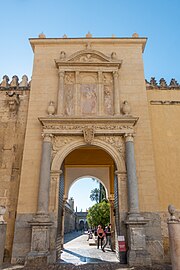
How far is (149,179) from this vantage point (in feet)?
27.1

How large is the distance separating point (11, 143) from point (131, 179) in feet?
16.9

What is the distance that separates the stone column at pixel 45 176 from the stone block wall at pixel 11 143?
1.36 m

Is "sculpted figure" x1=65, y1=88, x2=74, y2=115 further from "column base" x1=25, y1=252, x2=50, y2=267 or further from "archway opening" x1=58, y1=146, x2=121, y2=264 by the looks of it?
"column base" x1=25, y1=252, x2=50, y2=267

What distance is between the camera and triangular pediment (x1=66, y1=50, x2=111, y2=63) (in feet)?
32.8

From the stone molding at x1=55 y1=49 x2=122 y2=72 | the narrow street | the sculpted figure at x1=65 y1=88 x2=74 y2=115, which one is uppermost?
the stone molding at x1=55 y1=49 x2=122 y2=72

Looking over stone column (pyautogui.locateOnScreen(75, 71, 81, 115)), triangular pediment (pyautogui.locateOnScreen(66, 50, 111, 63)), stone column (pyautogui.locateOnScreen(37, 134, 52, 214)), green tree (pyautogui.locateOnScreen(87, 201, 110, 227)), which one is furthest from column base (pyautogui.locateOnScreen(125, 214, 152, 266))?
green tree (pyautogui.locateOnScreen(87, 201, 110, 227))

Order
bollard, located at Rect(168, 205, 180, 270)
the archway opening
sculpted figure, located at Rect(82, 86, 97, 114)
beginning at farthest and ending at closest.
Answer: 1. the archway opening
2. sculpted figure, located at Rect(82, 86, 97, 114)
3. bollard, located at Rect(168, 205, 180, 270)

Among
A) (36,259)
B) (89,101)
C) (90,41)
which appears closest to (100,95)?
(89,101)

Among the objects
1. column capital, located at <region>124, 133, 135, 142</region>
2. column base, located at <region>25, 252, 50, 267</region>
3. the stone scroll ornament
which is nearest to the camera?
column base, located at <region>25, 252, 50, 267</region>

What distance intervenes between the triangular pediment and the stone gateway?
0.15 ft

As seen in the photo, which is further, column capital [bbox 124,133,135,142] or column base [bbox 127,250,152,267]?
column capital [bbox 124,133,135,142]

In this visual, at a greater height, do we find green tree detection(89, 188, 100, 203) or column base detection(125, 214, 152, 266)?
green tree detection(89, 188, 100, 203)

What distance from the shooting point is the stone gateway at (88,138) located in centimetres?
752

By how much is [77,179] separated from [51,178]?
5507mm
